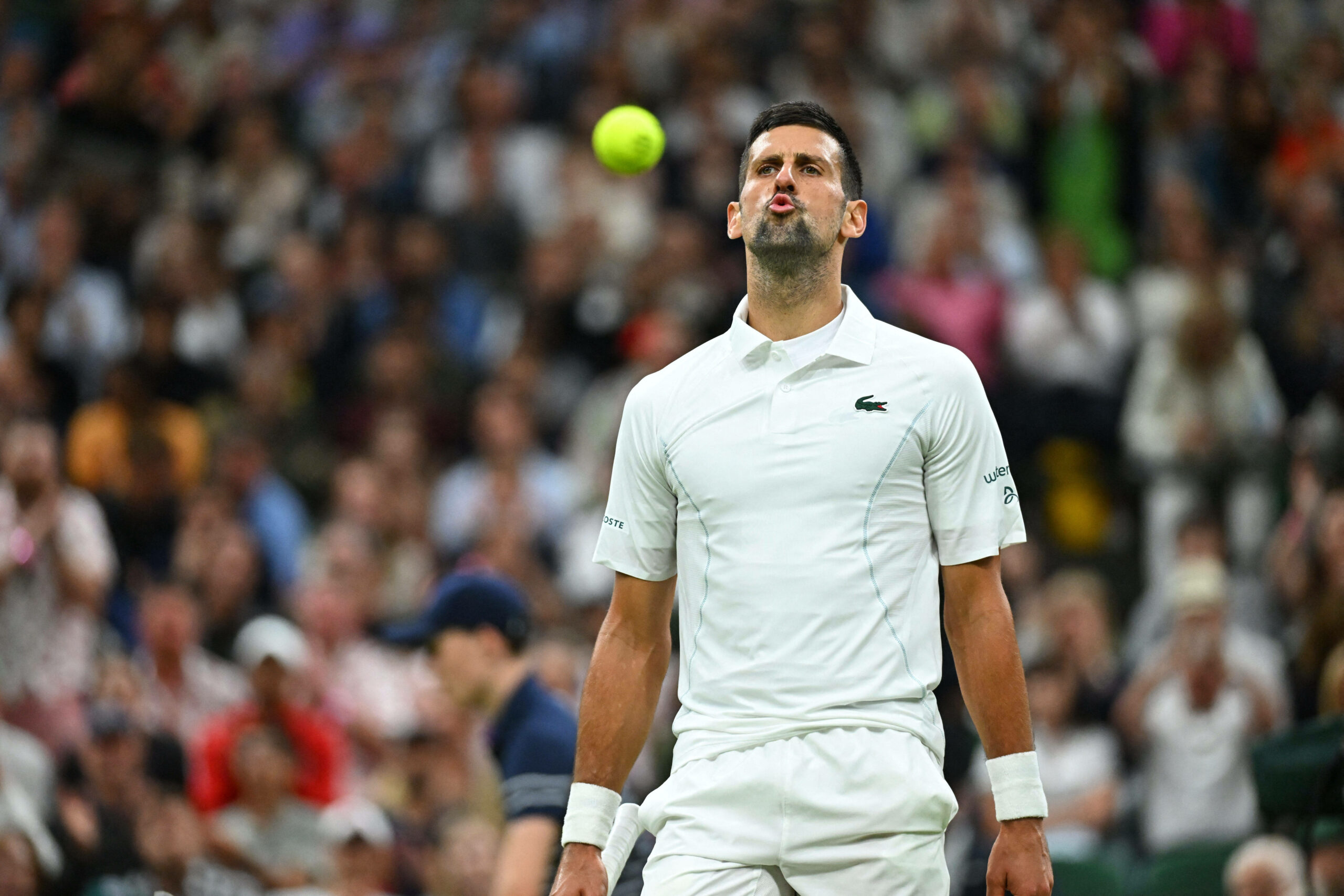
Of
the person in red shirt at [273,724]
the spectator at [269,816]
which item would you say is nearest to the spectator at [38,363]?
the person in red shirt at [273,724]

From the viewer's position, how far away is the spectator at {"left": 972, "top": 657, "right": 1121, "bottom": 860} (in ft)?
28.2

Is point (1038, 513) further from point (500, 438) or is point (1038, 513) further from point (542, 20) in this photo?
point (542, 20)

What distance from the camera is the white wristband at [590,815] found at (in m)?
4.02

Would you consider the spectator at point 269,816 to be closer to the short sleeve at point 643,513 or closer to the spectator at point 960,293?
the spectator at point 960,293

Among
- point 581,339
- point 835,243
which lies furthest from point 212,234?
point 835,243

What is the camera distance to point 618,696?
13.5ft

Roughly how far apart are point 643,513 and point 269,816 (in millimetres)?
5436

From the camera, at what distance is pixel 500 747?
568cm

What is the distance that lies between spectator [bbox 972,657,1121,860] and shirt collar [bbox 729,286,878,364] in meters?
4.91

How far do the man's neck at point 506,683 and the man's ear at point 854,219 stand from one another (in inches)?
86.3

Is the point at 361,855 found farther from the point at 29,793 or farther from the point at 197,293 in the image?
the point at 197,293

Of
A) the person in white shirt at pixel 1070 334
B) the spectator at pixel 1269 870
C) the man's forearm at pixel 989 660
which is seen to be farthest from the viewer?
the person in white shirt at pixel 1070 334

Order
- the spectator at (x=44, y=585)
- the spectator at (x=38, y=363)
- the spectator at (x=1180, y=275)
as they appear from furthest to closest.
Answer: the spectator at (x=38, y=363) → the spectator at (x=1180, y=275) → the spectator at (x=44, y=585)

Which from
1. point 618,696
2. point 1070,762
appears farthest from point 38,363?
point 618,696
